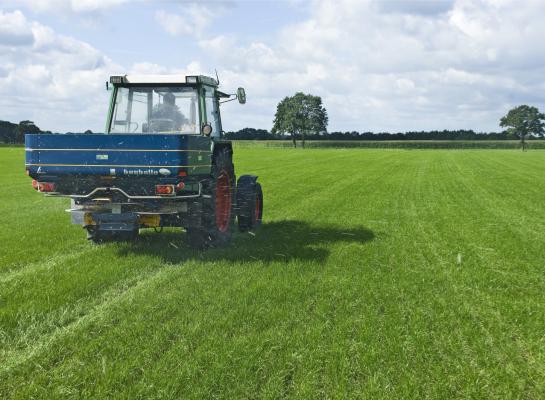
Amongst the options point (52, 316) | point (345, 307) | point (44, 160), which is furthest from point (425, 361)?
point (44, 160)

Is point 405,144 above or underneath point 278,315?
above

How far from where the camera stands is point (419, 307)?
5816 millimetres

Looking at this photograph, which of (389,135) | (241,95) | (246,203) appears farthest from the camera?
(389,135)

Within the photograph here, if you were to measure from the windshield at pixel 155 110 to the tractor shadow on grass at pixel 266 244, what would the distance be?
1.96m

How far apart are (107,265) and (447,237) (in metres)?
6.33

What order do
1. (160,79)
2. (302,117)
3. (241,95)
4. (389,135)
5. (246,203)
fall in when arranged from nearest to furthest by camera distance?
(160,79) < (241,95) < (246,203) < (302,117) < (389,135)

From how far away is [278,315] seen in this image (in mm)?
5375

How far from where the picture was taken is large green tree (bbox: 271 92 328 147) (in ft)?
344

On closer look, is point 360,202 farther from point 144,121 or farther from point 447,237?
point 144,121

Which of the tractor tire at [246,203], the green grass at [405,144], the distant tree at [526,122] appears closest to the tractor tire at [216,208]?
the tractor tire at [246,203]

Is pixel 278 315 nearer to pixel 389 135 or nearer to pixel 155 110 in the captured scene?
pixel 155 110

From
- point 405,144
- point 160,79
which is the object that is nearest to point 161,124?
point 160,79

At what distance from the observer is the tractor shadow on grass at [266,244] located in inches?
315

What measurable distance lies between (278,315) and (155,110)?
16.6ft
